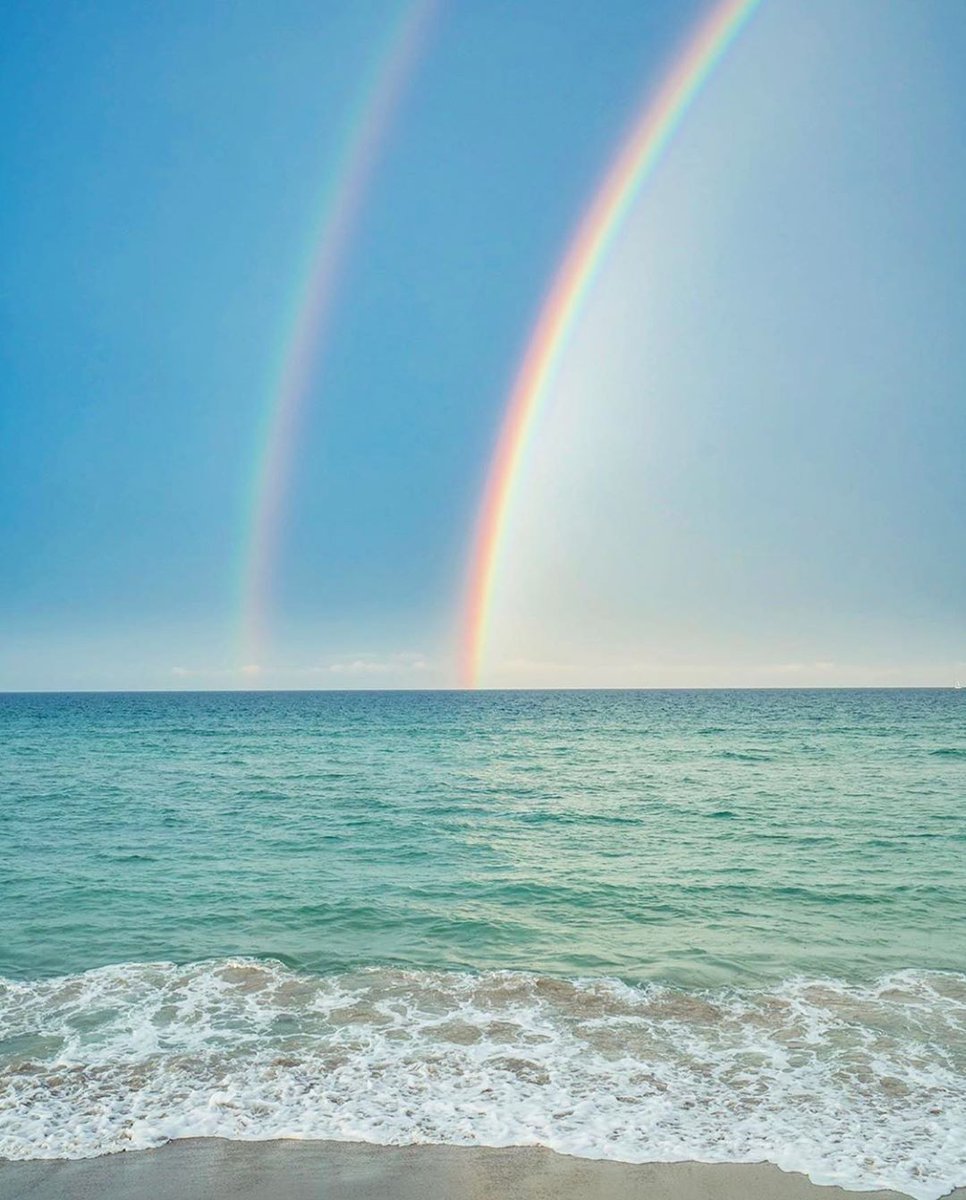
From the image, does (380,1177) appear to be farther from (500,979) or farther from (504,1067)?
(500,979)

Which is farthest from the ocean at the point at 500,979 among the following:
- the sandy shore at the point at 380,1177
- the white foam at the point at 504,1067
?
the sandy shore at the point at 380,1177

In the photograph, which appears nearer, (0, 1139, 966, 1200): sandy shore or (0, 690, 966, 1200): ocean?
(0, 1139, 966, 1200): sandy shore

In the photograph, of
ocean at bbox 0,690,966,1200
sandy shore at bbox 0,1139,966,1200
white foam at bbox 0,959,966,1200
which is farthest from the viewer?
ocean at bbox 0,690,966,1200

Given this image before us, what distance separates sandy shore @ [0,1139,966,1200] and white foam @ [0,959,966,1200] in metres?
0.21

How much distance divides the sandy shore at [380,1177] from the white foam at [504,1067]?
0.21 metres

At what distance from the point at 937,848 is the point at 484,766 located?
2645 cm

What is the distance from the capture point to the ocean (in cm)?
787

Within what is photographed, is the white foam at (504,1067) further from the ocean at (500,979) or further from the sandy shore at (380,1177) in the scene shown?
the sandy shore at (380,1177)

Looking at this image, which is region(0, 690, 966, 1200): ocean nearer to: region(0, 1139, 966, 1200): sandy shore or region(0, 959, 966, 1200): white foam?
region(0, 959, 966, 1200): white foam

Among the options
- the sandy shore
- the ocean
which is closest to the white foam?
the ocean

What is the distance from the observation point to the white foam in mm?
7520

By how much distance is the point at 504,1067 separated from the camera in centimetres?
903

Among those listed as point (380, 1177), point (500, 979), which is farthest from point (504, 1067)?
point (500, 979)

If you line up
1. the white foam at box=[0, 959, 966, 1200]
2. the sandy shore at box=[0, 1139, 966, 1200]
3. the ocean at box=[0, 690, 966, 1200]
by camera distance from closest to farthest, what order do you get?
the sandy shore at box=[0, 1139, 966, 1200] < the white foam at box=[0, 959, 966, 1200] < the ocean at box=[0, 690, 966, 1200]
